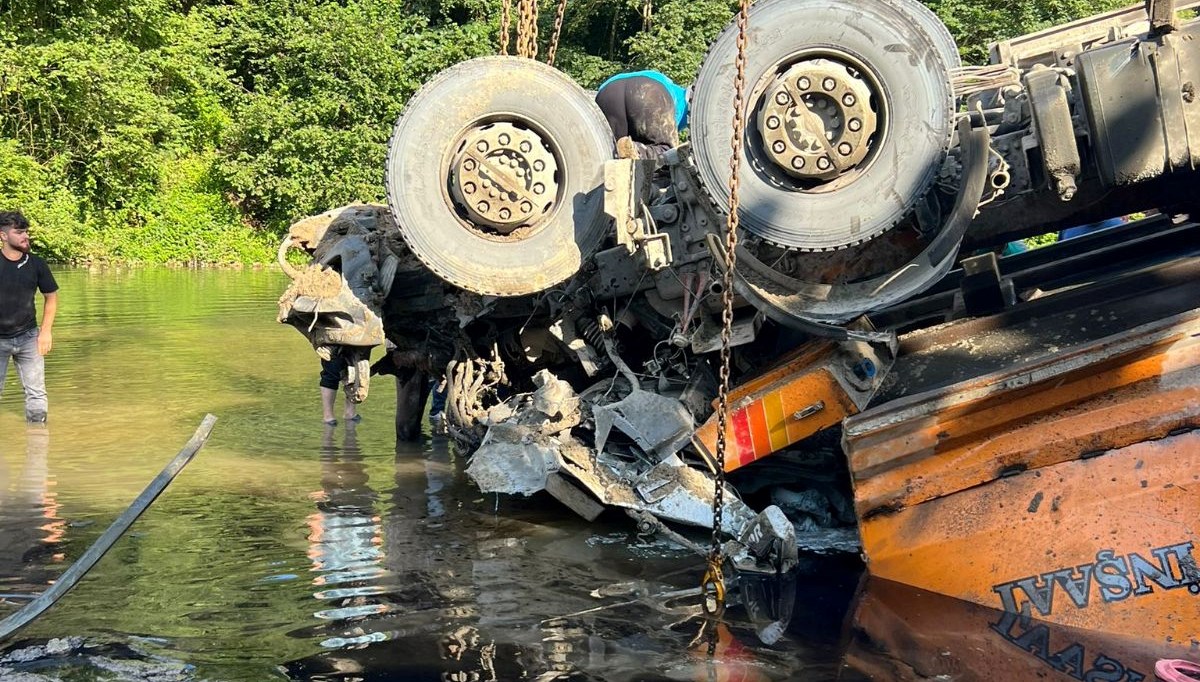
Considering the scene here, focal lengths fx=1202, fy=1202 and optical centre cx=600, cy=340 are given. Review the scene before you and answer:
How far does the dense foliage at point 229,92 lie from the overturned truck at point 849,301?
1940 centimetres

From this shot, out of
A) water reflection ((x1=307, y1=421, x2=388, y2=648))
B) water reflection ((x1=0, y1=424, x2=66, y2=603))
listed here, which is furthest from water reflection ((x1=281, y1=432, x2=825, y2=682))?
water reflection ((x1=0, y1=424, x2=66, y2=603))

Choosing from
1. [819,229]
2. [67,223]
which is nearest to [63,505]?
[819,229]

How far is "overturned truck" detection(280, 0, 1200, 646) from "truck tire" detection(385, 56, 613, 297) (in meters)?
0.01

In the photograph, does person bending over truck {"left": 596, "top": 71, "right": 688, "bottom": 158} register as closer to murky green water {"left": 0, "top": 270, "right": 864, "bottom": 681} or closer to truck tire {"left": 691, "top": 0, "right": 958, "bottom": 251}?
truck tire {"left": 691, "top": 0, "right": 958, "bottom": 251}

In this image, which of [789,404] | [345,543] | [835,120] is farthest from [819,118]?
[345,543]

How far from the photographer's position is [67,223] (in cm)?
2366

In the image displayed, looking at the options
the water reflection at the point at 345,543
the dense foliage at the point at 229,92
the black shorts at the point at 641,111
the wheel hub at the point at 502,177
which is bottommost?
the water reflection at the point at 345,543

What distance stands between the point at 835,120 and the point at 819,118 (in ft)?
0.22

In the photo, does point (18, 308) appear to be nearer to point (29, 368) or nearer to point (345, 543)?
point (29, 368)

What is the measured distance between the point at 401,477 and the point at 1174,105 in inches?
169

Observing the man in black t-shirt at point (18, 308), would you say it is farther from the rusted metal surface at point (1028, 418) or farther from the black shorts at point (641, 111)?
the rusted metal surface at point (1028, 418)

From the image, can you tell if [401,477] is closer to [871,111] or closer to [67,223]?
[871,111]

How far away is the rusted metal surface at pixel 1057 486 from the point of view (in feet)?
13.1

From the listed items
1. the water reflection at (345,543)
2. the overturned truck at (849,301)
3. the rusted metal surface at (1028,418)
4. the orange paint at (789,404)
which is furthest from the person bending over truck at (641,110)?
the rusted metal surface at (1028,418)
